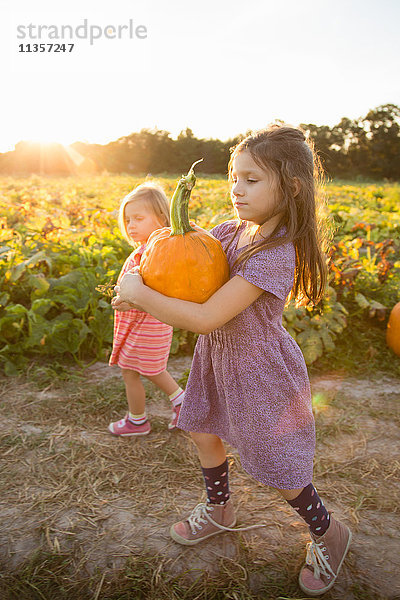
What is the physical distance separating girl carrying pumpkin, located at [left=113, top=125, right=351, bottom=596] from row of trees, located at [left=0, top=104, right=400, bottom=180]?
63.9 ft

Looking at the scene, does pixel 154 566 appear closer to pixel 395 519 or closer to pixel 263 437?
pixel 263 437

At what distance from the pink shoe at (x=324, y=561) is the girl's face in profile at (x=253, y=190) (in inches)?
53.4

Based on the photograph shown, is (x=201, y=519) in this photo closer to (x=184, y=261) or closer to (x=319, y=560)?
(x=319, y=560)

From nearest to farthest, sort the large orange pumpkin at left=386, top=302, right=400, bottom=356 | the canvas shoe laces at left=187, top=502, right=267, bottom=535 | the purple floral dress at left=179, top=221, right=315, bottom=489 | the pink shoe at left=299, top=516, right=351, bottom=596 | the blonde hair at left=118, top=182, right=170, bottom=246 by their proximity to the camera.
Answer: the purple floral dress at left=179, top=221, right=315, bottom=489 < the pink shoe at left=299, top=516, right=351, bottom=596 < the canvas shoe laces at left=187, top=502, right=267, bottom=535 < the blonde hair at left=118, top=182, right=170, bottom=246 < the large orange pumpkin at left=386, top=302, right=400, bottom=356

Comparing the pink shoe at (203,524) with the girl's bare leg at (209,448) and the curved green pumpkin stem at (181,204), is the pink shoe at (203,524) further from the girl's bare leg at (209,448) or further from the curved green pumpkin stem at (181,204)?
the curved green pumpkin stem at (181,204)

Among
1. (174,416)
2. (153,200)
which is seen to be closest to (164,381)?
(174,416)

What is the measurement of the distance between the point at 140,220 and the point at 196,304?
1.25 metres

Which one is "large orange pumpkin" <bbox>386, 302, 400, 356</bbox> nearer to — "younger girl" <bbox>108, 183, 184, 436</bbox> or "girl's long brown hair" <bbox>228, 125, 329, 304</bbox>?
"younger girl" <bbox>108, 183, 184, 436</bbox>

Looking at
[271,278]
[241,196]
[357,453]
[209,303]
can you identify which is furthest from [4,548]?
[357,453]

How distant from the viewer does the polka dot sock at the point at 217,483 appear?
2014 millimetres

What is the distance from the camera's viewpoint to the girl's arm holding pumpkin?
58.2 inches

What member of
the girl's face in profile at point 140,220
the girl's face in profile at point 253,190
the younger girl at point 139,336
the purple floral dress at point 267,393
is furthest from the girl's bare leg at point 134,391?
the girl's face in profile at point 253,190

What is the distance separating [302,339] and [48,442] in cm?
210

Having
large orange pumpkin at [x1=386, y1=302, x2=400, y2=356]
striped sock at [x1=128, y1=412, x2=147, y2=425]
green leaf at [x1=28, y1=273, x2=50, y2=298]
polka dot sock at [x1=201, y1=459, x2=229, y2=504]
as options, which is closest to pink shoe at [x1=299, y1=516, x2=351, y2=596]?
polka dot sock at [x1=201, y1=459, x2=229, y2=504]
